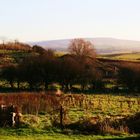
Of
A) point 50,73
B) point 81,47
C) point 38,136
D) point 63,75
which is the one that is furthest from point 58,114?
point 81,47

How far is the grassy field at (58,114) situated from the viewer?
2175 centimetres

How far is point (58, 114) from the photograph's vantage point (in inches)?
1103

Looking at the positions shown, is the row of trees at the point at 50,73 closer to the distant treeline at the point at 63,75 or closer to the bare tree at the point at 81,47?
the distant treeline at the point at 63,75

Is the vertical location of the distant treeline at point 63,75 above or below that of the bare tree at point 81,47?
below

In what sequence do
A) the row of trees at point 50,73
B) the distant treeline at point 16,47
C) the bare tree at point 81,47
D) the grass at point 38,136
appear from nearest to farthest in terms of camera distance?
the grass at point 38,136, the row of trees at point 50,73, the distant treeline at point 16,47, the bare tree at point 81,47

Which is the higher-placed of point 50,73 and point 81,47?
point 81,47

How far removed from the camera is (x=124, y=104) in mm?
36906

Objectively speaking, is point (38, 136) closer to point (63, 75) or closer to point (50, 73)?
point (50, 73)

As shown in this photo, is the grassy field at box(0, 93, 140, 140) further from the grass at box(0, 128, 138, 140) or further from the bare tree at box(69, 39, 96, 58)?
the bare tree at box(69, 39, 96, 58)

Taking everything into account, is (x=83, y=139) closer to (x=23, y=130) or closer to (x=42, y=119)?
(x=23, y=130)

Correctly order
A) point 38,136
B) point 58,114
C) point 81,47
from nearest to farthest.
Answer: point 38,136, point 58,114, point 81,47

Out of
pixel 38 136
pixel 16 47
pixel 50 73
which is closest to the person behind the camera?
pixel 38 136

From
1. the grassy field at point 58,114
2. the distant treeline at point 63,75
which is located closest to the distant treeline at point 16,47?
the distant treeline at point 63,75

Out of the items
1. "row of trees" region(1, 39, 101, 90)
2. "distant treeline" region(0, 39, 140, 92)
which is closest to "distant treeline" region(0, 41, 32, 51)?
"row of trees" region(1, 39, 101, 90)
